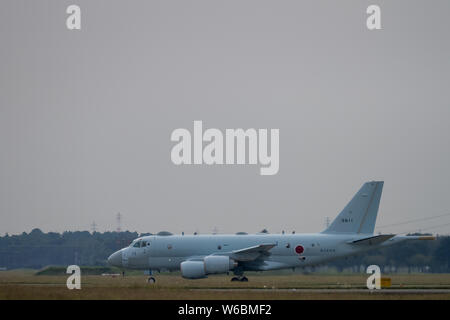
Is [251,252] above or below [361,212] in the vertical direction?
below

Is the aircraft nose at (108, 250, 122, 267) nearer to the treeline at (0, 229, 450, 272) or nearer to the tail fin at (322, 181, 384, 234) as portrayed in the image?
the tail fin at (322, 181, 384, 234)

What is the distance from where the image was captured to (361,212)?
45.6 metres

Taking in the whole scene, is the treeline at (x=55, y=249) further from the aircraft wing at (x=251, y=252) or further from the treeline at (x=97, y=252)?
the aircraft wing at (x=251, y=252)

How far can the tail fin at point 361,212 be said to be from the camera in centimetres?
4566

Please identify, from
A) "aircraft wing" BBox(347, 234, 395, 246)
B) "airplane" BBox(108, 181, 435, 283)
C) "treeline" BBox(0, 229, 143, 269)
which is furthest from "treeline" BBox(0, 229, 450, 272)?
"aircraft wing" BBox(347, 234, 395, 246)

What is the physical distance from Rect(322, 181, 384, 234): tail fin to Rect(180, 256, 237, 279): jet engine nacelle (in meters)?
6.08

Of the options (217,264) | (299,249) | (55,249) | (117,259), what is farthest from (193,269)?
(55,249)

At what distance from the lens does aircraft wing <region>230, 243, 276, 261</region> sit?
4400cm

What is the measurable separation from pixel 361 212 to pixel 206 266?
8900 millimetres

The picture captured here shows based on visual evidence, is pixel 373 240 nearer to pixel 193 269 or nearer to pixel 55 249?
pixel 193 269

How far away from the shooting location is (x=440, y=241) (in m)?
66.5

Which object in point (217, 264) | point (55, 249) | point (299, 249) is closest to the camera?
point (217, 264)

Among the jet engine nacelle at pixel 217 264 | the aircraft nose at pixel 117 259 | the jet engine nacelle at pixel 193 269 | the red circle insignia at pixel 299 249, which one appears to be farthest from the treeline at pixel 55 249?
the red circle insignia at pixel 299 249
